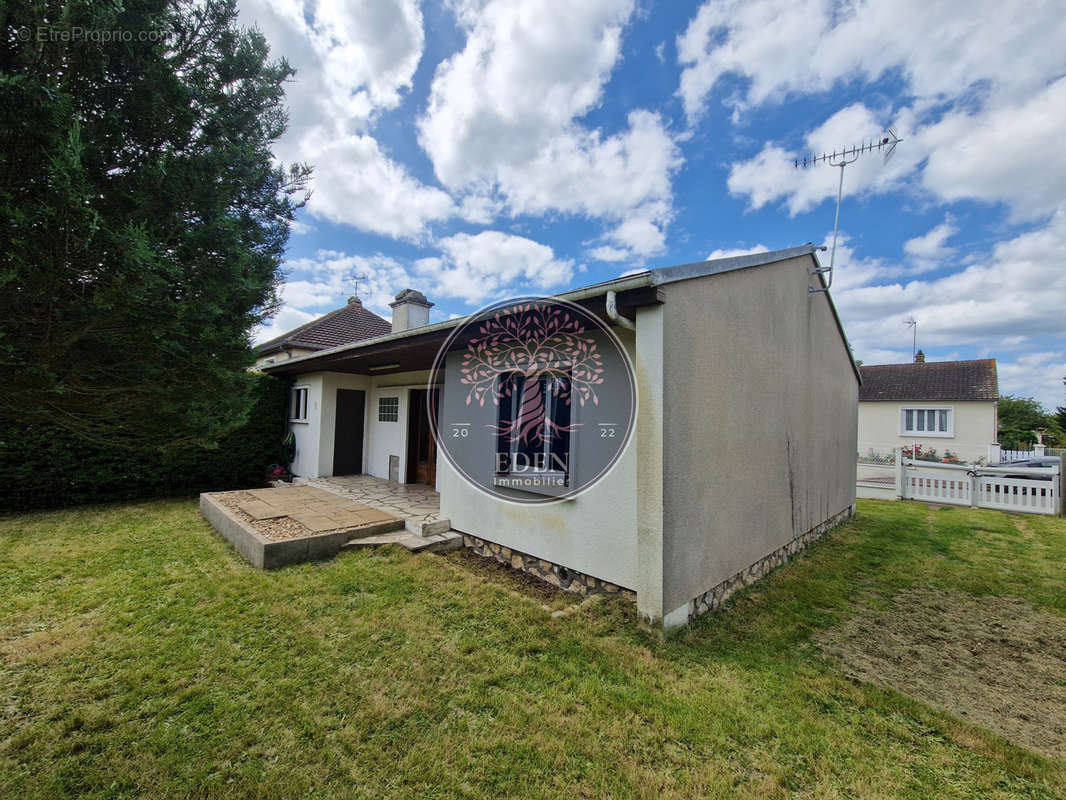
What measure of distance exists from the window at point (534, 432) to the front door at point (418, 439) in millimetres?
4785

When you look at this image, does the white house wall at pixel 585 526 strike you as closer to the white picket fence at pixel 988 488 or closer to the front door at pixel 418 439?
the front door at pixel 418 439

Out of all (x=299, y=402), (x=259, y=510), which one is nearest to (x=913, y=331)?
(x=299, y=402)

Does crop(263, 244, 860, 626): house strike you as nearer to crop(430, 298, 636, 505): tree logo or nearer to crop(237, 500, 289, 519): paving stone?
crop(430, 298, 636, 505): tree logo

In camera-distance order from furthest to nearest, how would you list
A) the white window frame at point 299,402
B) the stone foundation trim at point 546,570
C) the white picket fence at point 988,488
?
the white window frame at point 299,402
the white picket fence at point 988,488
the stone foundation trim at point 546,570

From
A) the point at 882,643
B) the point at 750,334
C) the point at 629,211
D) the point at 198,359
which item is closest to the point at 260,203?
the point at 198,359

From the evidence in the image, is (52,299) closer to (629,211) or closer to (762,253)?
(762,253)

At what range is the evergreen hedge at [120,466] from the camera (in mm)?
7988

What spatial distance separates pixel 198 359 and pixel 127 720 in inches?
97.9

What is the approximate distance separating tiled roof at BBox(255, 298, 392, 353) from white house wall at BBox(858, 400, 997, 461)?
81.8 ft

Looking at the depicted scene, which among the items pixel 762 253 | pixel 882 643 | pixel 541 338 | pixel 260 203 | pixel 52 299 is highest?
pixel 762 253

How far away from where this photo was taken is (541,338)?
5055mm

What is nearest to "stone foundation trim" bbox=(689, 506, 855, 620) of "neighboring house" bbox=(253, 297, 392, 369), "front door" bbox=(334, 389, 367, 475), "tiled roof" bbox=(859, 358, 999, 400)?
"front door" bbox=(334, 389, 367, 475)

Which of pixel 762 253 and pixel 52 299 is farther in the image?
pixel 762 253

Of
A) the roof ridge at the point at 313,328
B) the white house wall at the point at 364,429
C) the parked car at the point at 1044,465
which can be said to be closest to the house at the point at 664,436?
the white house wall at the point at 364,429
